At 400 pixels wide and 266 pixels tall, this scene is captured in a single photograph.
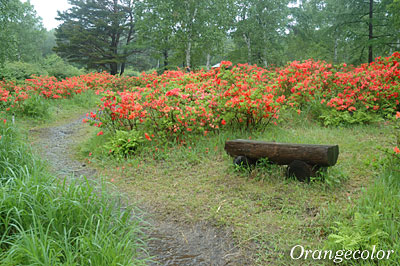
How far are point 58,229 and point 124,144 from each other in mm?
2840

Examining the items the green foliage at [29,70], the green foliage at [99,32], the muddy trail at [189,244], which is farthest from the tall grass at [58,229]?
the green foliage at [99,32]

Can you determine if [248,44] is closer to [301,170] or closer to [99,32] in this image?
[99,32]

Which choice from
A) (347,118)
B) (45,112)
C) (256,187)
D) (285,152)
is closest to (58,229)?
(256,187)

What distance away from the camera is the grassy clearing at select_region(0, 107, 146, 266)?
1924mm

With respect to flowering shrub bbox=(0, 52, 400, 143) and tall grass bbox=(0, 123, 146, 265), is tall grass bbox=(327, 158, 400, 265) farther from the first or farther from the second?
flowering shrub bbox=(0, 52, 400, 143)

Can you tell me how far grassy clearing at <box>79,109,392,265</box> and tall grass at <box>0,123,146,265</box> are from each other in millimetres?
929

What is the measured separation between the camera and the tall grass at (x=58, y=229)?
6.31ft

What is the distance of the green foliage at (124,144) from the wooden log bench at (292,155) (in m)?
1.92

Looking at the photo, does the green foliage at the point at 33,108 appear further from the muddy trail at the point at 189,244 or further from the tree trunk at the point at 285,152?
A: the tree trunk at the point at 285,152

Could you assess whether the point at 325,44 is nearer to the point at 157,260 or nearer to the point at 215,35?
the point at 215,35

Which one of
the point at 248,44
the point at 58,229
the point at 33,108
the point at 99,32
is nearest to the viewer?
the point at 58,229

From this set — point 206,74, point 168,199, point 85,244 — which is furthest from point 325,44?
point 85,244

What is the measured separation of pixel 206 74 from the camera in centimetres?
731

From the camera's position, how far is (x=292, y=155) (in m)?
3.50
